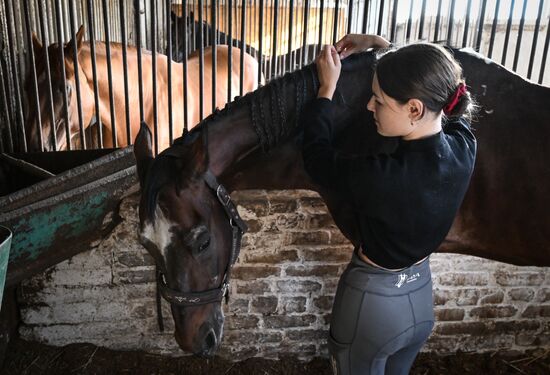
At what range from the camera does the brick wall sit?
7.93 ft

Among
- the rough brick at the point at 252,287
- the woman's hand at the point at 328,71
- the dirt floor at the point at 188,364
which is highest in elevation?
the woman's hand at the point at 328,71

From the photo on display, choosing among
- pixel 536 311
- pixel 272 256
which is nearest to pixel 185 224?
pixel 272 256

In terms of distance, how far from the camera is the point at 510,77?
1700mm

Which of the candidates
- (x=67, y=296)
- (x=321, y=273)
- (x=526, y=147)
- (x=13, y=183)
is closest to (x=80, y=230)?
(x=13, y=183)

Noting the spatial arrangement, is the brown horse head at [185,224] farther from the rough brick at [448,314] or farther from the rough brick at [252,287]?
the rough brick at [448,314]

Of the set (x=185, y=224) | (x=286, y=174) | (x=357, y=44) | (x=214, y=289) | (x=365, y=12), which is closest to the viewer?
(x=185, y=224)

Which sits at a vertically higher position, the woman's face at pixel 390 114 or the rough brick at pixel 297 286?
the woman's face at pixel 390 114

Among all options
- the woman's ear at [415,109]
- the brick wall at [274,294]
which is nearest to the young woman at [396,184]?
the woman's ear at [415,109]

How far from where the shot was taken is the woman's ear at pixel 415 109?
114cm

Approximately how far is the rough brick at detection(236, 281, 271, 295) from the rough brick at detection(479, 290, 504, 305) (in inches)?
48.4

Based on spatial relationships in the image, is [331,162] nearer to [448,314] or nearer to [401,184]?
[401,184]

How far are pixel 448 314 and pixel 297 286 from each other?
90 centimetres

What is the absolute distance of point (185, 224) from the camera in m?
1.35

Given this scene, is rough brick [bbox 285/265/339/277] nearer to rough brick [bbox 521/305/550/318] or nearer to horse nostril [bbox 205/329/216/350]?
horse nostril [bbox 205/329/216/350]
